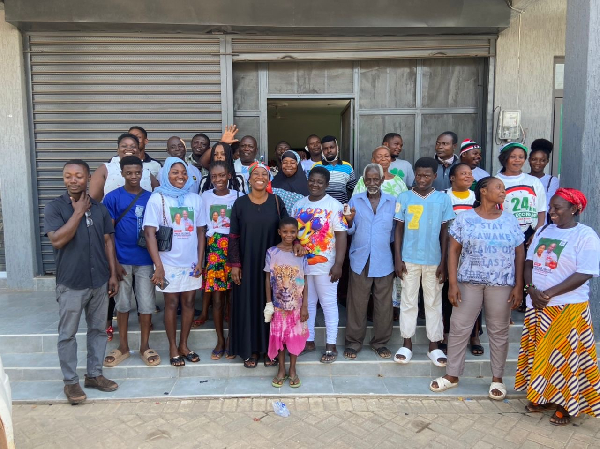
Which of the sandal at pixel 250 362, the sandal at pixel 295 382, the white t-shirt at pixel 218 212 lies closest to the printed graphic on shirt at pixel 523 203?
the sandal at pixel 295 382

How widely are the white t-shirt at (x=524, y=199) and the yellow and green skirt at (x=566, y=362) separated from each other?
44.9 inches

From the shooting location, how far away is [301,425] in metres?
3.44

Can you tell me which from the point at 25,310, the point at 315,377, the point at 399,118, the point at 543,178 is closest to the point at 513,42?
the point at 399,118

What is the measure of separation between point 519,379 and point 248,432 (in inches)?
88.4

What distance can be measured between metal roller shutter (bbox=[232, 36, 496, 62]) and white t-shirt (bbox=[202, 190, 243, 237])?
2.95 m

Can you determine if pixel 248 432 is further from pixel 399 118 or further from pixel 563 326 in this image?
pixel 399 118

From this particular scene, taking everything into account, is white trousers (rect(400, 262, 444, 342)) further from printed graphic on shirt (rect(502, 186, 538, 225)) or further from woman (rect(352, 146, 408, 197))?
printed graphic on shirt (rect(502, 186, 538, 225))

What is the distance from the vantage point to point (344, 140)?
7.39 metres

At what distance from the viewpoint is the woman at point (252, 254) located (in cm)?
396

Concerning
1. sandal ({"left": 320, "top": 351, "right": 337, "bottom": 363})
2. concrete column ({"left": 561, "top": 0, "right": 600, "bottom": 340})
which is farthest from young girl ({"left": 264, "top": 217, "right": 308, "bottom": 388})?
concrete column ({"left": 561, "top": 0, "right": 600, "bottom": 340})

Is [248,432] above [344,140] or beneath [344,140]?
beneath

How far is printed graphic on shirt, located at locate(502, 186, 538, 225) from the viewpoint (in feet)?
14.1

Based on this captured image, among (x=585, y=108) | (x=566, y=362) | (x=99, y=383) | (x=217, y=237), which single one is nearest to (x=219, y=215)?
(x=217, y=237)

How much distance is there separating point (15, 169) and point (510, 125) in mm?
6911
